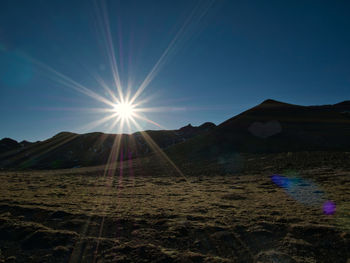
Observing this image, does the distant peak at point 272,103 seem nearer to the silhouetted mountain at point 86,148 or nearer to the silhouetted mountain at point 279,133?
the silhouetted mountain at point 279,133

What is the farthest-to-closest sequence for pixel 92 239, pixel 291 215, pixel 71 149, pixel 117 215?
1. pixel 71 149
2. pixel 117 215
3. pixel 291 215
4. pixel 92 239

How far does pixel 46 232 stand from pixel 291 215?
505 inches

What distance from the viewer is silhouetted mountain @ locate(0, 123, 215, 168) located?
384ft

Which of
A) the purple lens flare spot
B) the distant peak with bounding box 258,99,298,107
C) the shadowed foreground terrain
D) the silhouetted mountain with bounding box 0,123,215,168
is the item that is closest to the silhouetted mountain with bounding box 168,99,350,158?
→ the distant peak with bounding box 258,99,298,107

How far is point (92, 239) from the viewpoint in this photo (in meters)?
→ 7.48

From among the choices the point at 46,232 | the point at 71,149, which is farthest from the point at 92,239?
the point at 71,149

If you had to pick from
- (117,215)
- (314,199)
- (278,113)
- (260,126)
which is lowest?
(314,199)

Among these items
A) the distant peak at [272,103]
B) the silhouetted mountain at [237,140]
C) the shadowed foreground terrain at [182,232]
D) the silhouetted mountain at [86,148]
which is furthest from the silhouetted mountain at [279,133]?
the silhouetted mountain at [86,148]

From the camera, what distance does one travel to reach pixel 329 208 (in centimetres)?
1001

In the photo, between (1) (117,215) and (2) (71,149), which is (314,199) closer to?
(1) (117,215)

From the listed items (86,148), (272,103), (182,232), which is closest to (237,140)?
(272,103)

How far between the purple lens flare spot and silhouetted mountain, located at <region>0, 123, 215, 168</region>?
107015 millimetres

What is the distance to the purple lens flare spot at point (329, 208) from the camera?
9.35 metres

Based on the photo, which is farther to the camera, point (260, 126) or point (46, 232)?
point (260, 126)
